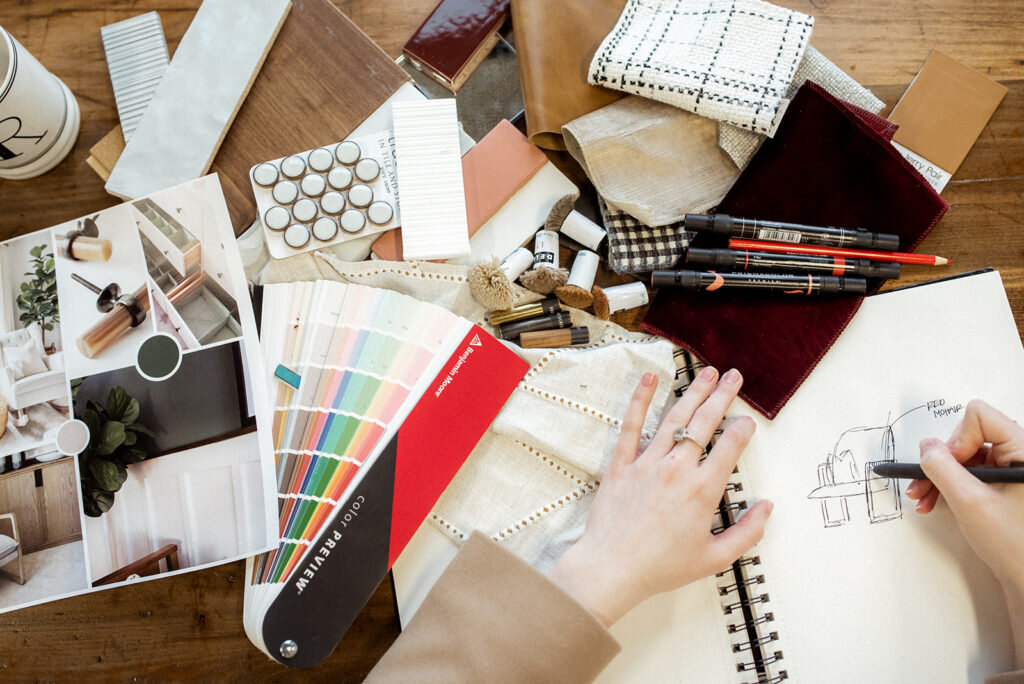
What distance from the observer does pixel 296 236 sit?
0.86 metres

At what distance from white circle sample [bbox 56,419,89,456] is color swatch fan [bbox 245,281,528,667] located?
0.71 ft

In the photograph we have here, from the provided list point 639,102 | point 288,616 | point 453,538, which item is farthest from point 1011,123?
point 288,616

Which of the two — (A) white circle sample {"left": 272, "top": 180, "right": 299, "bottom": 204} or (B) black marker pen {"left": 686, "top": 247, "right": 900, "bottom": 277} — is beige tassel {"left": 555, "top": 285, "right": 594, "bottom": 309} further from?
(A) white circle sample {"left": 272, "top": 180, "right": 299, "bottom": 204}

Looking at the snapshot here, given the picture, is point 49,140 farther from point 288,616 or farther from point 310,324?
point 288,616

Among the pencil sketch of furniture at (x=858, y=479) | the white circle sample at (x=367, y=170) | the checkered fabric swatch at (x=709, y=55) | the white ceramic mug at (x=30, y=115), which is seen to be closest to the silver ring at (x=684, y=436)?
the pencil sketch of furniture at (x=858, y=479)

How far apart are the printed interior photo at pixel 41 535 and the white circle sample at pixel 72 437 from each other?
0.01m

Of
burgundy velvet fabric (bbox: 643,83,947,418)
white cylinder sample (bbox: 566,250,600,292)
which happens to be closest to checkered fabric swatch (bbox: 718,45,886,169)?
burgundy velvet fabric (bbox: 643,83,947,418)

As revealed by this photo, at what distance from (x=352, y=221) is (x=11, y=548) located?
21.6 inches

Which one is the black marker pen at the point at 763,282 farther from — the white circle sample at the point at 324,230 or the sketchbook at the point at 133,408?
the sketchbook at the point at 133,408

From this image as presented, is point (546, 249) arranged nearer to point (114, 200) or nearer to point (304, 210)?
point (304, 210)

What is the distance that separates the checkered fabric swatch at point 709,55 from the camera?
33.7 inches

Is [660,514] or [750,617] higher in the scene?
[660,514]

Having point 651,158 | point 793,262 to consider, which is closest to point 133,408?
point 651,158

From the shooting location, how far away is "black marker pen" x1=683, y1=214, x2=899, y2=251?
857 mm
